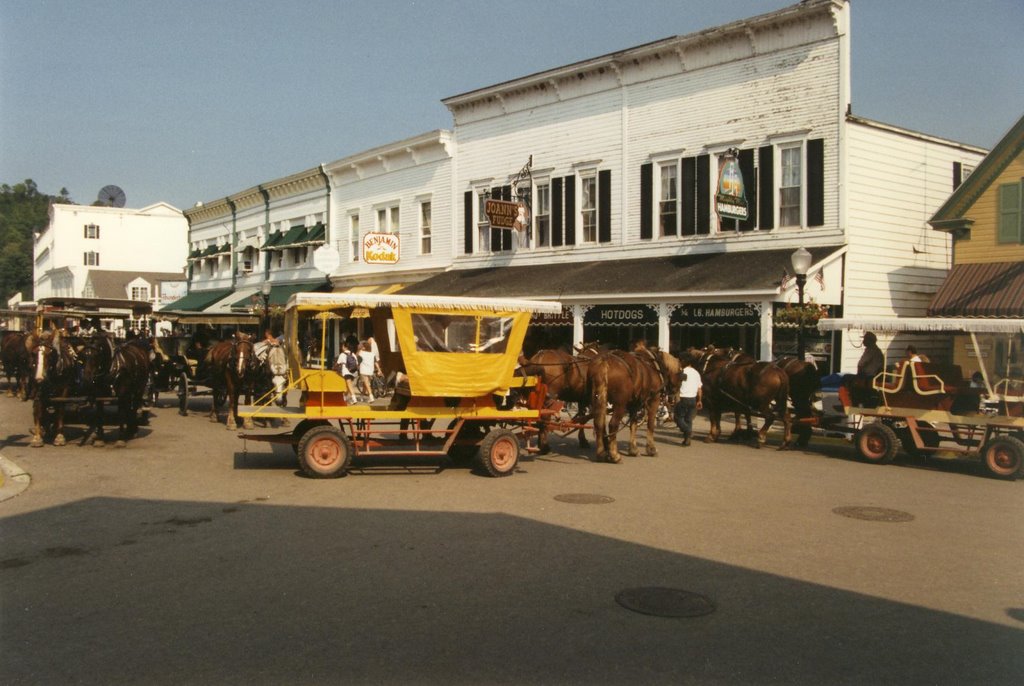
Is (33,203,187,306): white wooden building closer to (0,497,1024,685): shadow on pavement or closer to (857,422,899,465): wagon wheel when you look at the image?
(857,422,899,465): wagon wheel

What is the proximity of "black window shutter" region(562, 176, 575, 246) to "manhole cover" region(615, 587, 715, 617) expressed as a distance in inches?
824

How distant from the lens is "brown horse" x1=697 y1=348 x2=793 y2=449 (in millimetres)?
16125

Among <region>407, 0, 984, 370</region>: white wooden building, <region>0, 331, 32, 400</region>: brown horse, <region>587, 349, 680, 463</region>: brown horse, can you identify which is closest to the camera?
<region>587, 349, 680, 463</region>: brown horse

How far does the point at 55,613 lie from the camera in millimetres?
6168

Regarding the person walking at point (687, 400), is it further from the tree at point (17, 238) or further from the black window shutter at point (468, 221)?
the tree at point (17, 238)

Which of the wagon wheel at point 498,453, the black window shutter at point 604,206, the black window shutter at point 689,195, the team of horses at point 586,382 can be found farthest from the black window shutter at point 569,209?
the wagon wheel at point 498,453

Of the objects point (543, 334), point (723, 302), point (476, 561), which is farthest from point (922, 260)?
point (476, 561)

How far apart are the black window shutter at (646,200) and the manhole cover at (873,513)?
15.3m

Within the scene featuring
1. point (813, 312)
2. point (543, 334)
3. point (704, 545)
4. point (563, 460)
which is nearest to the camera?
point (704, 545)

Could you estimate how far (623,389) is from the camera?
14.3 metres

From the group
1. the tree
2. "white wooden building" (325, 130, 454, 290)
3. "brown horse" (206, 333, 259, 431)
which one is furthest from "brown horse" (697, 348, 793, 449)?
the tree

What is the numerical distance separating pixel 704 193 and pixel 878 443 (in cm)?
1077

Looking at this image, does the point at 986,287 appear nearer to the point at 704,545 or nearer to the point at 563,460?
the point at 563,460

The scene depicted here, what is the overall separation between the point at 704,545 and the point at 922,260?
699 inches
